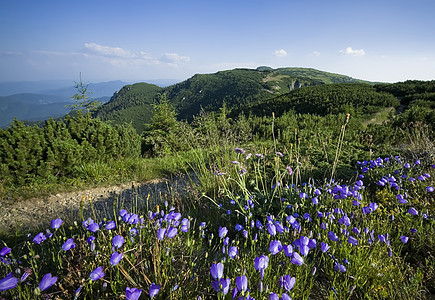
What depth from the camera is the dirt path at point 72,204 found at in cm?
428

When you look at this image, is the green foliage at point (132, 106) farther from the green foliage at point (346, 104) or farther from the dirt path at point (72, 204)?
the dirt path at point (72, 204)

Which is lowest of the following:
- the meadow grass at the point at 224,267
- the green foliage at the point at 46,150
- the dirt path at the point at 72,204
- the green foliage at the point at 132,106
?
the green foliage at the point at 132,106

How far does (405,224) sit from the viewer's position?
2.36 metres

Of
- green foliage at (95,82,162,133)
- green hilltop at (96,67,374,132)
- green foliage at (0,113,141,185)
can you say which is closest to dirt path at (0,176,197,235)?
green foliage at (0,113,141,185)

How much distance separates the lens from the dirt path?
4277 mm

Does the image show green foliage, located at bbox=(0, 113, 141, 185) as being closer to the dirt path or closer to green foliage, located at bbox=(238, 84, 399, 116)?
the dirt path

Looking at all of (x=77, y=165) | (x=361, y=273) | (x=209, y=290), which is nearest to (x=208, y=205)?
(x=209, y=290)

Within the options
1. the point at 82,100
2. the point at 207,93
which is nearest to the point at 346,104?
the point at 82,100

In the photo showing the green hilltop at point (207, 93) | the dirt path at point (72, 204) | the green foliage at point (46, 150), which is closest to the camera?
the dirt path at point (72, 204)

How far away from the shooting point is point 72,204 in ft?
17.4

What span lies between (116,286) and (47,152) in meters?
6.23

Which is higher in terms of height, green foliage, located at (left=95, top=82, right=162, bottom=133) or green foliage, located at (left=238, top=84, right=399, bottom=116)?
green foliage, located at (left=238, top=84, right=399, bottom=116)

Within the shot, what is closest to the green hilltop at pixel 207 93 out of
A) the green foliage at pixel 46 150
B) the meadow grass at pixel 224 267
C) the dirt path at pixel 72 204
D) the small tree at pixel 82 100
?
the small tree at pixel 82 100

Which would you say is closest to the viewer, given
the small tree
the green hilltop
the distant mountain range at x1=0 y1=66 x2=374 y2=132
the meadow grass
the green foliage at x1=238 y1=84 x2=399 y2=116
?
the meadow grass
